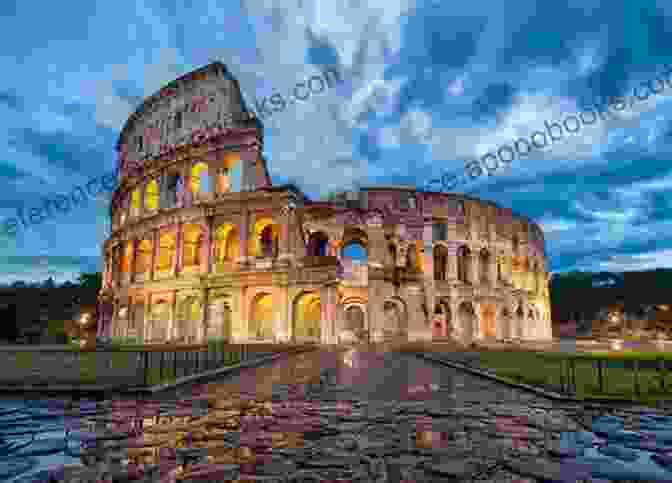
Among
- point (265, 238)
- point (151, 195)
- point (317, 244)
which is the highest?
point (151, 195)

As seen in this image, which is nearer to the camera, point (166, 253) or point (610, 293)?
point (166, 253)

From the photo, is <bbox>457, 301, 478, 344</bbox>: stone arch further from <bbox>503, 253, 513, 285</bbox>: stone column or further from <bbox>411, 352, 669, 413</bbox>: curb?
<bbox>411, 352, 669, 413</bbox>: curb

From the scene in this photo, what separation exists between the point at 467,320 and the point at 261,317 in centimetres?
1736

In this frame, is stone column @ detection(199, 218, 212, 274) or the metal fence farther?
stone column @ detection(199, 218, 212, 274)

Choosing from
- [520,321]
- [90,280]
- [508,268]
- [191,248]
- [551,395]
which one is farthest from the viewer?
[90,280]

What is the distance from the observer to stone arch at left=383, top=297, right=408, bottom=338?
30.3 metres

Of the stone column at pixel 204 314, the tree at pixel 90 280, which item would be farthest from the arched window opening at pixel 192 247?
the tree at pixel 90 280

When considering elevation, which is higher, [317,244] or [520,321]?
[317,244]

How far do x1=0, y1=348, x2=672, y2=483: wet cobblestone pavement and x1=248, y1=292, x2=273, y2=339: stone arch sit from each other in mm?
20667

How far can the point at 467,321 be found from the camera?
35.4 meters

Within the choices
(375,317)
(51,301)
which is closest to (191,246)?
(375,317)

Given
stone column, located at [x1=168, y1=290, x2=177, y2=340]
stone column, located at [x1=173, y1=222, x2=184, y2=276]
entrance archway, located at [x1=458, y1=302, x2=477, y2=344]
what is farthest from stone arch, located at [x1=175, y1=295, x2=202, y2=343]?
entrance archway, located at [x1=458, y1=302, x2=477, y2=344]

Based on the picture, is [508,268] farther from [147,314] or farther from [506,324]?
[147,314]

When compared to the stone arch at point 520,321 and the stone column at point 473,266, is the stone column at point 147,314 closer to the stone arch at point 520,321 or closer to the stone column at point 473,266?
the stone column at point 473,266
